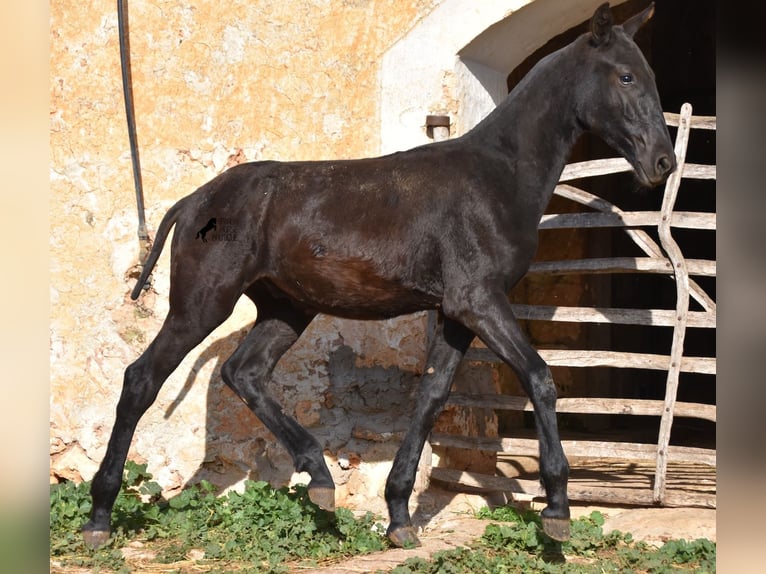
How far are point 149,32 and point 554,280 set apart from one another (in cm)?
547

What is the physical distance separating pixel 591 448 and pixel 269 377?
2093mm

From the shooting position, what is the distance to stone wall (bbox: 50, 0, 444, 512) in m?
6.16

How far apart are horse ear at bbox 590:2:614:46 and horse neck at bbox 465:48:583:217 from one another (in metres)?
0.18

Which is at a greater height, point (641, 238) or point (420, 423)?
point (641, 238)

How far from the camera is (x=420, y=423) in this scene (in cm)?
510

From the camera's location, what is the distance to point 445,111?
6184mm

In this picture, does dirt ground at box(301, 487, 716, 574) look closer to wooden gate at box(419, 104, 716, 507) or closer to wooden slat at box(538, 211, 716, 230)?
wooden gate at box(419, 104, 716, 507)

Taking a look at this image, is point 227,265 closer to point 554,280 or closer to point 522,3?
point 522,3

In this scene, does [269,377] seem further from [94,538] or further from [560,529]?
[560,529]

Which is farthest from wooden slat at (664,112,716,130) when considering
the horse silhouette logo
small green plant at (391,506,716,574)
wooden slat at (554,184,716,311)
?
the horse silhouette logo

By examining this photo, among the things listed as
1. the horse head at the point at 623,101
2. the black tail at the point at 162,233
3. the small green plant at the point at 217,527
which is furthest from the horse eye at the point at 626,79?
the small green plant at the point at 217,527

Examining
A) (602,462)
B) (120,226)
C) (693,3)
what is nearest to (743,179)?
(120,226)

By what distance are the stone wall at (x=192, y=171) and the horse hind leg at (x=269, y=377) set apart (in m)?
0.71

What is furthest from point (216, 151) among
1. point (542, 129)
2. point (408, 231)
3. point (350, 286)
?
point (542, 129)
